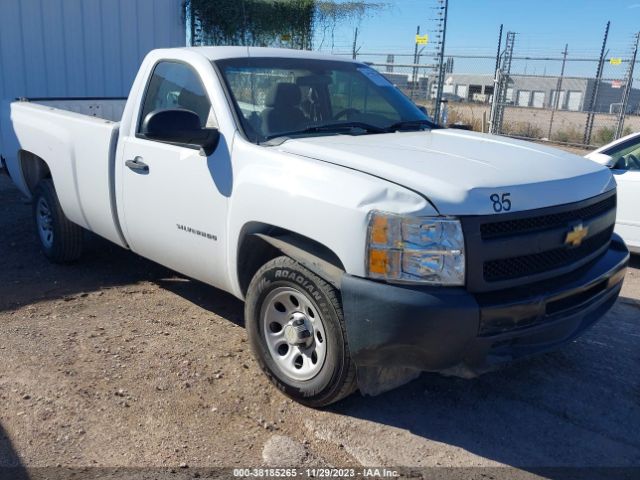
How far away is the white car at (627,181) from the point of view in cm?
622

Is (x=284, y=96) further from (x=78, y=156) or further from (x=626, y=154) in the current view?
(x=626, y=154)

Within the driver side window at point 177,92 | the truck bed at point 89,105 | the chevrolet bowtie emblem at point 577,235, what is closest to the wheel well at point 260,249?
the driver side window at point 177,92

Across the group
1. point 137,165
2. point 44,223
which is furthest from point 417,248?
point 44,223

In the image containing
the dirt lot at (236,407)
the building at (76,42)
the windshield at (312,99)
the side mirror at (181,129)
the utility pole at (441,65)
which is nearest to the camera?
the dirt lot at (236,407)

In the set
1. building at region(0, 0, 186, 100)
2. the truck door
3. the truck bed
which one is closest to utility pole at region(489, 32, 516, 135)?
building at region(0, 0, 186, 100)

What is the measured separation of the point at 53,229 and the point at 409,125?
135 inches

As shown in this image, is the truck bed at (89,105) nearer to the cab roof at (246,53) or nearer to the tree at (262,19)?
the cab roof at (246,53)

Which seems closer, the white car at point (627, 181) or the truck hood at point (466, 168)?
the truck hood at point (466, 168)

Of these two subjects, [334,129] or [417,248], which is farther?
[334,129]

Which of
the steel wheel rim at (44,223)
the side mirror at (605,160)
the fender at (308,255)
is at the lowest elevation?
the steel wheel rim at (44,223)

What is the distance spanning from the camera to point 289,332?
3520 millimetres

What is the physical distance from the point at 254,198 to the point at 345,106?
135 centimetres

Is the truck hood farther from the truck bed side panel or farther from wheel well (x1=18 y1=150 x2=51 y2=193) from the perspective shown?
wheel well (x1=18 y1=150 x2=51 y2=193)

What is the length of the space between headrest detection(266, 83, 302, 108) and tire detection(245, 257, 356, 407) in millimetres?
1178
